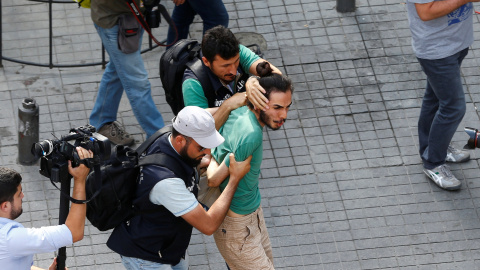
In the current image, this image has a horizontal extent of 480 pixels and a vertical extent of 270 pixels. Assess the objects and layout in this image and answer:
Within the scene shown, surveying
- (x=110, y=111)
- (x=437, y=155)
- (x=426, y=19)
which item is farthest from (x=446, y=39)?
(x=110, y=111)

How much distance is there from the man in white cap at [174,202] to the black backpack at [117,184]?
1.6 inches

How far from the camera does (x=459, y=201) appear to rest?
7188 millimetres

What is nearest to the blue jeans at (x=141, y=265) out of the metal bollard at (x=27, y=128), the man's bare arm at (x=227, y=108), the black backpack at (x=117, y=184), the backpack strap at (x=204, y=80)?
the black backpack at (x=117, y=184)

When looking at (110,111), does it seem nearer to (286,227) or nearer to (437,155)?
(286,227)

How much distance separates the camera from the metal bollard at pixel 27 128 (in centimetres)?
713

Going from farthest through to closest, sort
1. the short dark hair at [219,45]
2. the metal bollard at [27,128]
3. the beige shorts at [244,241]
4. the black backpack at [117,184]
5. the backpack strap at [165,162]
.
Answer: the metal bollard at [27,128] → the short dark hair at [219,45] → the beige shorts at [244,241] → the backpack strap at [165,162] → the black backpack at [117,184]

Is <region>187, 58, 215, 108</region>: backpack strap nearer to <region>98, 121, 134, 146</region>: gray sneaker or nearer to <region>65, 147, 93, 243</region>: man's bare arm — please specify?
<region>65, 147, 93, 243</region>: man's bare arm

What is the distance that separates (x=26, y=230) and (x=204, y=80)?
74.7 inches

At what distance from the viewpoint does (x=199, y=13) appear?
7914mm

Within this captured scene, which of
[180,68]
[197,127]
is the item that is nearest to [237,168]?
[197,127]

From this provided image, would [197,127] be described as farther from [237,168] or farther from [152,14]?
[152,14]

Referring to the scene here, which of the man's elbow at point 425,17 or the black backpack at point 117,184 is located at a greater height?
the black backpack at point 117,184

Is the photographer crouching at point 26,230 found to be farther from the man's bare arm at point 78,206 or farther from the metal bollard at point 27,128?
the metal bollard at point 27,128

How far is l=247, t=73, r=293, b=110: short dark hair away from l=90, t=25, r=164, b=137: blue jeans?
213 centimetres
